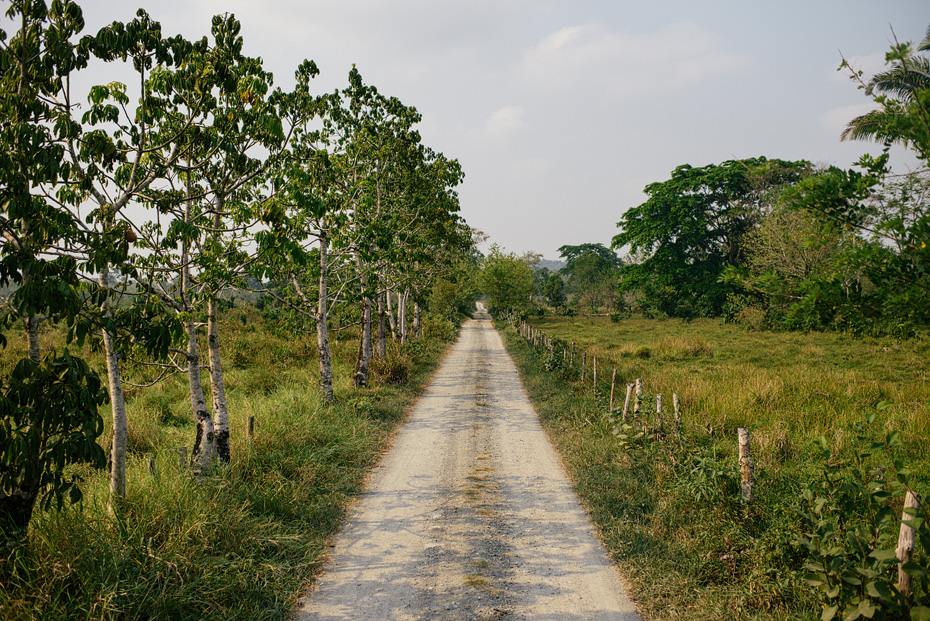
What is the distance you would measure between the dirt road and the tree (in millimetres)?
38585

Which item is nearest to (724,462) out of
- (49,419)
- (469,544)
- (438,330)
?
(469,544)

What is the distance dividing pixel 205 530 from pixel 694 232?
45.5 metres

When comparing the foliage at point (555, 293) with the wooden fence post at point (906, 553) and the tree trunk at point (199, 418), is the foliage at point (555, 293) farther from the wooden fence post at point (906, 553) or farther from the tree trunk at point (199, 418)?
the wooden fence post at point (906, 553)

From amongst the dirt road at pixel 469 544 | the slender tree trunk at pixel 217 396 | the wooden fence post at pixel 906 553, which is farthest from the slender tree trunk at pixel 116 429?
the wooden fence post at pixel 906 553

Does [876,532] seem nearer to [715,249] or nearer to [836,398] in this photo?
[836,398]

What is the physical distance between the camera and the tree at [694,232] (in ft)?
140

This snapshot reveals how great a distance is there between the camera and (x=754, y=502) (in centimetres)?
602

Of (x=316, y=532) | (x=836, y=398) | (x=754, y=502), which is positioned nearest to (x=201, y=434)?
(x=316, y=532)

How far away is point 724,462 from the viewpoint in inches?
257

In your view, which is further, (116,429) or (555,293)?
(555,293)

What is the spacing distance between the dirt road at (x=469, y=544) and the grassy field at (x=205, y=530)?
0.44 meters

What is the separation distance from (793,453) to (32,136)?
37.3ft

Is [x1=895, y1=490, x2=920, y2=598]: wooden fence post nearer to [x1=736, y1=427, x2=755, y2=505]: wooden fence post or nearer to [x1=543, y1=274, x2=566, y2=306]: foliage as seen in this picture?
[x1=736, y1=427, x2=755, y2=505]: wooden fence post

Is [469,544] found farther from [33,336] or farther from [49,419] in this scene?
[33,336]
